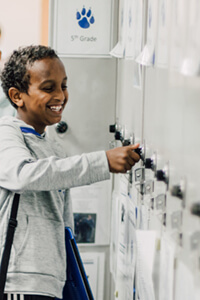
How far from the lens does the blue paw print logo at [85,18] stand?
231cm

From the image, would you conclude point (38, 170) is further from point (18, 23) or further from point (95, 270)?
point (18, 23)

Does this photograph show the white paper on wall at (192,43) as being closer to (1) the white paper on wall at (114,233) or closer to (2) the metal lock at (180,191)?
(2) the metal lock at (180,191)

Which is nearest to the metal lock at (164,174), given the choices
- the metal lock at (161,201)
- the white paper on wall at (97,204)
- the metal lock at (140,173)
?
the metal lock at (161,201)

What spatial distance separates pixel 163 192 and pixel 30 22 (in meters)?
3.03

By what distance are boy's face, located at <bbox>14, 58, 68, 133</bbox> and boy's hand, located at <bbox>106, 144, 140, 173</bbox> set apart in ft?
1.18

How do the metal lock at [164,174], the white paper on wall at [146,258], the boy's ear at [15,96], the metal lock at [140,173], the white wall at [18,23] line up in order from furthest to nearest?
the white wall at [18,23] < the boy's ear at [15,96] < the metal lock at [140,173] < the white paper on wall at [146,258] < the metal lock at [164,174]

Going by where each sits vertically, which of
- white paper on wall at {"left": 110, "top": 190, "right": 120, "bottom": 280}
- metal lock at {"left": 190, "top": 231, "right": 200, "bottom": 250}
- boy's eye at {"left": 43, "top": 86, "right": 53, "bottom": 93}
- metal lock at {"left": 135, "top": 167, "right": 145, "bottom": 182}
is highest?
boy's eye at {"left": 43, "top": 86, "right": 53, "bottom": 93}

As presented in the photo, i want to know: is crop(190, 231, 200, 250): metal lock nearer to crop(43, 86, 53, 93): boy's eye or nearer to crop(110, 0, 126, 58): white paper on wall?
crop(43, 86, 53, 93): boy's eye

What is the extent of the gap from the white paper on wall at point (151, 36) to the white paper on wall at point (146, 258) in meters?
0.45

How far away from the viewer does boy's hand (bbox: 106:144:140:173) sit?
1363mm

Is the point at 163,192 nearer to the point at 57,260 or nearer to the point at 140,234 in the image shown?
the point at 140,234

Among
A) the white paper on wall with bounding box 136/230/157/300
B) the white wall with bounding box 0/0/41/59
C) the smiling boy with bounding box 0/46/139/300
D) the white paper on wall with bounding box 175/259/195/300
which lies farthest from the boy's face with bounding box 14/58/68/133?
the white wall with bounding box 0/0/41/59

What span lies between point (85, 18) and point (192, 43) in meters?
1.43

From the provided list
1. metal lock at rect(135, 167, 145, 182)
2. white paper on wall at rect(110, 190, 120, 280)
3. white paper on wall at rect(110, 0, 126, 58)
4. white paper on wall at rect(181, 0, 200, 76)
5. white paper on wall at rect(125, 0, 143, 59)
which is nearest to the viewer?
white paper on wall at rect(181, 0, 200, 76)
